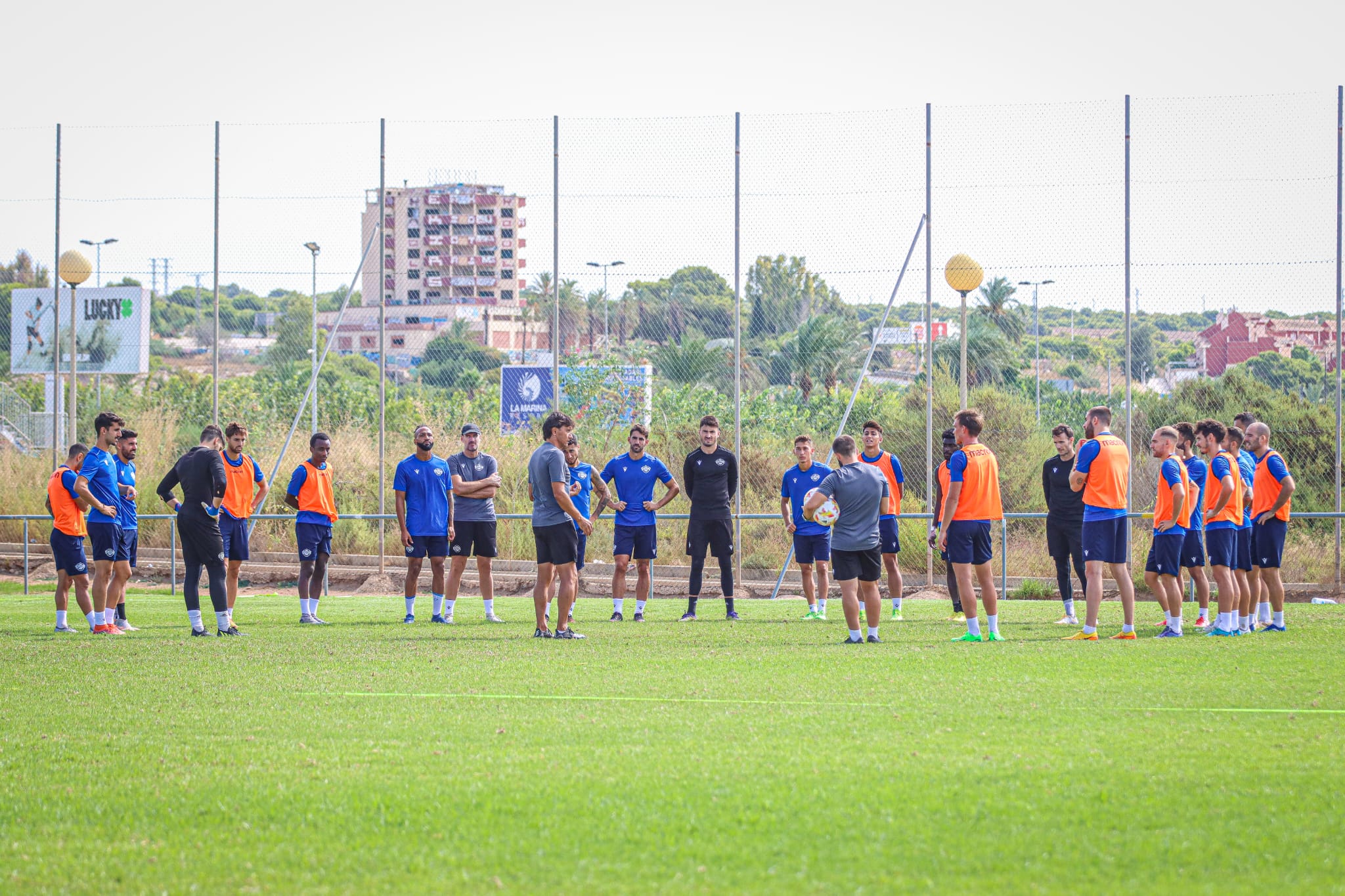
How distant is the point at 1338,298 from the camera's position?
744 inches

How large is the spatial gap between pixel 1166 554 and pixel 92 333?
81.4 feet

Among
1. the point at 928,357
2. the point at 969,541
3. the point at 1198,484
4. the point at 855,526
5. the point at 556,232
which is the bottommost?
the point at 969,541

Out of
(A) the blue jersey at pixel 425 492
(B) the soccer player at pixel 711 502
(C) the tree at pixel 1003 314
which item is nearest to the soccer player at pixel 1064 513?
(B) the soccer player at pixel 711 502

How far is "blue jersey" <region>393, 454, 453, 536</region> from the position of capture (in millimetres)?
13945

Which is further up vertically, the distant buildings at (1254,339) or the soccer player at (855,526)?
the distant buildings at (1254,339)

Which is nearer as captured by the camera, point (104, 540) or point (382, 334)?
point (104, 540)

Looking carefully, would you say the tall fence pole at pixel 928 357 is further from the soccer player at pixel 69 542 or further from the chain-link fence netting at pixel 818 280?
the soccer player at pixel 69 542

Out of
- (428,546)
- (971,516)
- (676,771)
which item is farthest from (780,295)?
(676,771)

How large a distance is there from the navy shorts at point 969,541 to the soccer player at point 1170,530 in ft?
5.84

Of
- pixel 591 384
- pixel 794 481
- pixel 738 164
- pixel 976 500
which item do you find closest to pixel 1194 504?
pixel 976 500

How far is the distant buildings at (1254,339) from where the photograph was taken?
19.4m

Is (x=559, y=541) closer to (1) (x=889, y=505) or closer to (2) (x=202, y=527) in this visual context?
(2) (x=202, y=527)

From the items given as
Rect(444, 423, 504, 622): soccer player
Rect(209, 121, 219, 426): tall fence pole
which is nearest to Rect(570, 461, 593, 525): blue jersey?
Rect(444, 423, 504, 622): soccer player

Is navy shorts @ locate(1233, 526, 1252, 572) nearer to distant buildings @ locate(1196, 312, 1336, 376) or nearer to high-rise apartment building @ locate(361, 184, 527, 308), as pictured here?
distant buildings @ locate(1196, 312, 1336, 376)
